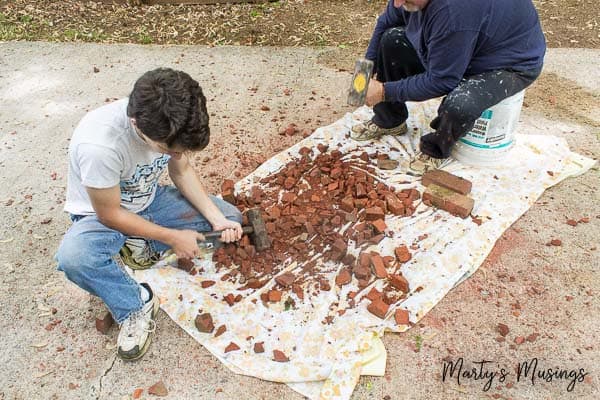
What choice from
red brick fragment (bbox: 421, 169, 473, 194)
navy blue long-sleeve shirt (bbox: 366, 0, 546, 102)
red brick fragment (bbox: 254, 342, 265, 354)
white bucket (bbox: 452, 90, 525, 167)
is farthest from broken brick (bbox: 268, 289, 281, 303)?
white bucket (bbox: 452, 90, 525, 167)

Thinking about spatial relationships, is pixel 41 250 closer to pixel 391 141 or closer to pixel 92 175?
pixel 92 175

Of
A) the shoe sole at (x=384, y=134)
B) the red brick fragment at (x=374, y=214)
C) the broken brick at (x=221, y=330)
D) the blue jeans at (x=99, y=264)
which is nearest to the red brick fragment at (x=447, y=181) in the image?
the red brick fragment at (x=374, y=214)

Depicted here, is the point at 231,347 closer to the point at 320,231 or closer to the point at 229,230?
the point at 229,230

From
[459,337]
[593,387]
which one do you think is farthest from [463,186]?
[593,387]

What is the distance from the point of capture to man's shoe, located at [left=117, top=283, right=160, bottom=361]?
2.55 meters

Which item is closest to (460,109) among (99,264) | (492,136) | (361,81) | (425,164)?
(492,136)

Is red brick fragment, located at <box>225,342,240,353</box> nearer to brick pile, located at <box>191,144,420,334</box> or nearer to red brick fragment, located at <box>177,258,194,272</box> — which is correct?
brick pile, located at <box>191,144,420,334</box>

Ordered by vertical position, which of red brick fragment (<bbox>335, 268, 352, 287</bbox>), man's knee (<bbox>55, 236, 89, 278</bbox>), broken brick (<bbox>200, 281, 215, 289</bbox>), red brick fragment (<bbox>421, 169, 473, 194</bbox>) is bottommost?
broken brick (<bbox>200, 281, 215, 289</bbox>)

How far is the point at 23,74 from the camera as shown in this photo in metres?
5.32

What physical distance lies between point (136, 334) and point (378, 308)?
128 cm

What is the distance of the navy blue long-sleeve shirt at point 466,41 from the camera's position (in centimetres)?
297

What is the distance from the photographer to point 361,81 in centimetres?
339

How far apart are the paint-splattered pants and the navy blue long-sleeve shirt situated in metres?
0.08

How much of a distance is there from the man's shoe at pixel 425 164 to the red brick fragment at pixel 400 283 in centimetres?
109
